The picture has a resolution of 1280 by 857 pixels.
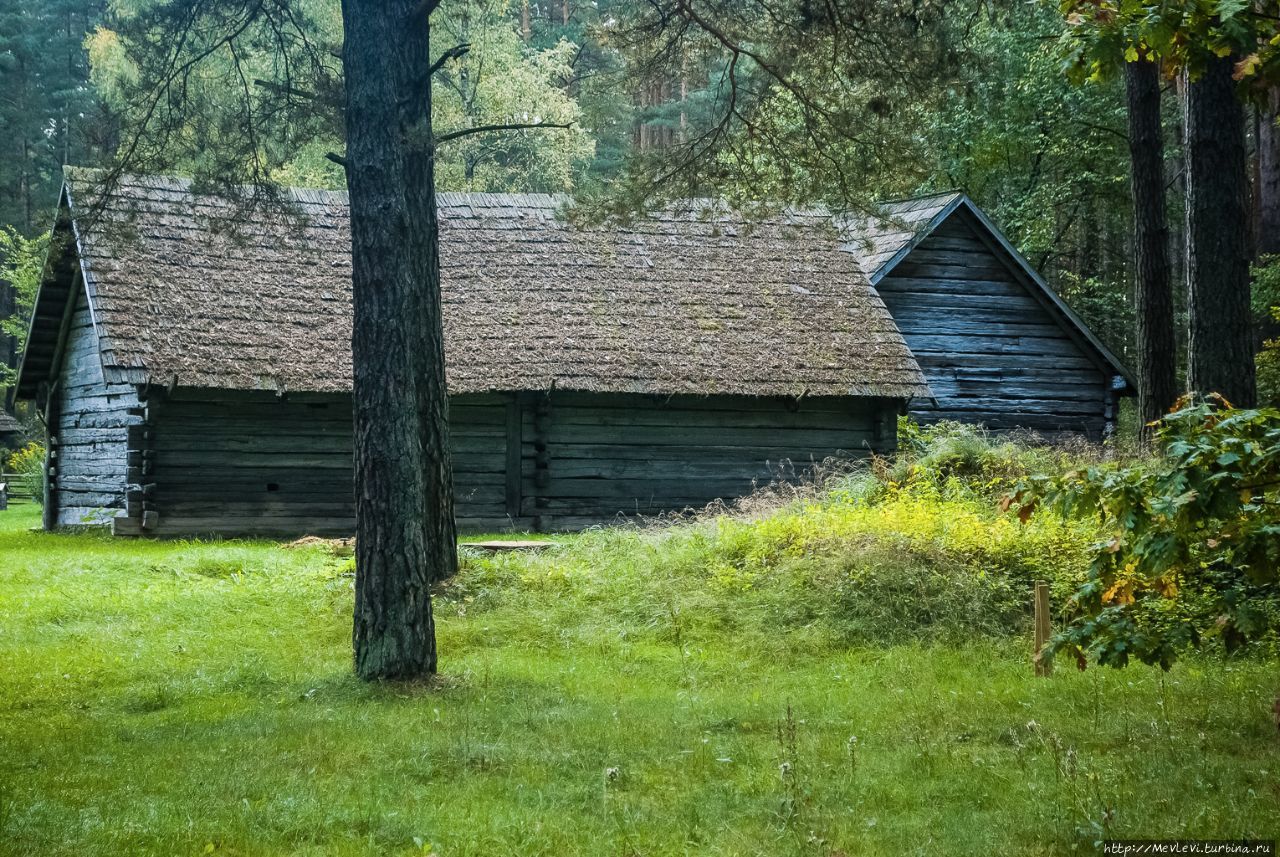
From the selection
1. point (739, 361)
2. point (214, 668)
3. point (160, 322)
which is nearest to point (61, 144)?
point (160, 322)

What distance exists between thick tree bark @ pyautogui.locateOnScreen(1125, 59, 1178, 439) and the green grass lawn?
5070 millimetres

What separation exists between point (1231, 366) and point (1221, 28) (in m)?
6.27

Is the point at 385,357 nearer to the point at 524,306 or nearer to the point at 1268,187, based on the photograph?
the point at 524,306

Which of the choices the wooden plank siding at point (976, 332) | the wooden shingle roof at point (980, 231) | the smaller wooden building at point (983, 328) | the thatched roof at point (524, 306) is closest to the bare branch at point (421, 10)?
the thatched roof at point (524, 306)

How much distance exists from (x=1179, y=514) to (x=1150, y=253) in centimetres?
1063

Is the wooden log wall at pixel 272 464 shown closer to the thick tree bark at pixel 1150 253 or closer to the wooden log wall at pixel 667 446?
the wooden log wall at pixel 667 446

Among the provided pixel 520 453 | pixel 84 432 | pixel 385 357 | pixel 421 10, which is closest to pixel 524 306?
pixel 520 453

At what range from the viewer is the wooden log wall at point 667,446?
20266 mm

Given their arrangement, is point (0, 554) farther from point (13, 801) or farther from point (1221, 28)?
point (1221, 28)

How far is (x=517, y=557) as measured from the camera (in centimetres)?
1318

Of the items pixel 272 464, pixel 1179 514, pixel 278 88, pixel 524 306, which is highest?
pixel 278 88

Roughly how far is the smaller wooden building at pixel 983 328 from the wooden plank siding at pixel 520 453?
2663mm

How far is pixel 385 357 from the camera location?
324 inches

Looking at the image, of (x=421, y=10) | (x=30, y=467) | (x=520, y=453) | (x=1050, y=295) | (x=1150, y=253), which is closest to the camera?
(x=421, y=10)
